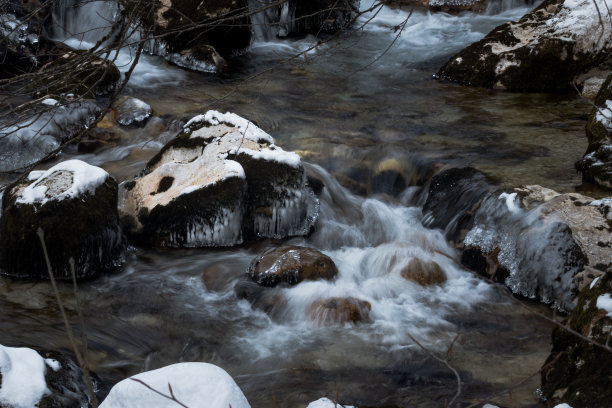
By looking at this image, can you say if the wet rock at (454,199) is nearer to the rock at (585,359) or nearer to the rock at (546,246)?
the rock at (546,246)

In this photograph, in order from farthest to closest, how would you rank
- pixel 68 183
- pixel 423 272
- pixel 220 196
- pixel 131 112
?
1. pixel 131 112
2. pixel 220 196
3. pixel 423 272
4. pixel 68 183

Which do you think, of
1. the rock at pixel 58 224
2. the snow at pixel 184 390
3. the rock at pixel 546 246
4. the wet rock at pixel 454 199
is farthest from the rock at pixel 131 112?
the snow at pixel 184 390

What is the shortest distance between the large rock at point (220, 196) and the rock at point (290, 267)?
57cm

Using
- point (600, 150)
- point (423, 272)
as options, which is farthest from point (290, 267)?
point (600, 150)

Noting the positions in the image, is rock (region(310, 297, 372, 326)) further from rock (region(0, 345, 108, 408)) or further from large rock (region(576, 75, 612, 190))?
large rock (region(576, 75, 612, 190))

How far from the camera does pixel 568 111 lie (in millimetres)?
7723

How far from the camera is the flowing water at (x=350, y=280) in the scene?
4.00 metres

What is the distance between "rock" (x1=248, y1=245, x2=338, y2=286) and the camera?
4879mm

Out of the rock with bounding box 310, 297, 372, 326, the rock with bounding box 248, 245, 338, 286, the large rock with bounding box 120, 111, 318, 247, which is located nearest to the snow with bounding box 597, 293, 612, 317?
the rock with bounding box 310, 297, 372, 326

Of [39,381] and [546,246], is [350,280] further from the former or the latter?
[39,381]

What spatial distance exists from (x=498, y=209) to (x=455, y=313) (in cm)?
109

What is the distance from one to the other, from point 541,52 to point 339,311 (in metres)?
5.67

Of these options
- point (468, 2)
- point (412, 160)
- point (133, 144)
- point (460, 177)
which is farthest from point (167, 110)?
point (468, 2)

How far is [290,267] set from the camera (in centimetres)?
491
